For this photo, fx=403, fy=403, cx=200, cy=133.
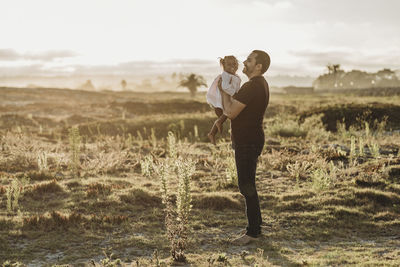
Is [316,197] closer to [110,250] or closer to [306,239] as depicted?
[306,239]

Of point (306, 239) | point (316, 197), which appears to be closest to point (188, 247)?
point (306, 239)

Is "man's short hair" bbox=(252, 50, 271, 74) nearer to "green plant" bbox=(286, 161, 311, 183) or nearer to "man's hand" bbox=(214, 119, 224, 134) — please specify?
"man's hand" bbox=(214, 119, 224, 134)

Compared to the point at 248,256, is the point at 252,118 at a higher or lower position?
higher

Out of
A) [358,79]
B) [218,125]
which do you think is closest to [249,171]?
[218,125]

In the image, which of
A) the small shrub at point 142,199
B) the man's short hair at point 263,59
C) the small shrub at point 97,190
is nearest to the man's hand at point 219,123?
the man's short hair at point 263,59

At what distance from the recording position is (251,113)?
5125mm

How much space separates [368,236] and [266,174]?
473cm

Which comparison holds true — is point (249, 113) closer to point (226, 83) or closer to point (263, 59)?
point (226, 83)

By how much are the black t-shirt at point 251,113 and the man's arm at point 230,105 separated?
2.1 inches

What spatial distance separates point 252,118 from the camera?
16.9ft

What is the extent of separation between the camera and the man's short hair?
5.18m

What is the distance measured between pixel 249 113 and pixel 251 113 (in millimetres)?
28

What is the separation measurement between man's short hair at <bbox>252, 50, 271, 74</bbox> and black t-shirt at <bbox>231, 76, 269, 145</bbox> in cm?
15

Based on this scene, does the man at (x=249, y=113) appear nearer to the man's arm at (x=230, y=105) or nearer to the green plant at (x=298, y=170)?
the man's arm at (x=230, y=105)
